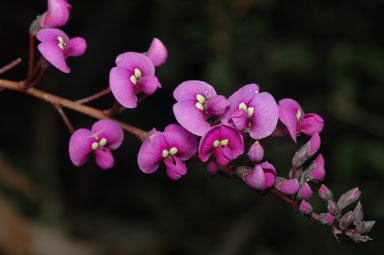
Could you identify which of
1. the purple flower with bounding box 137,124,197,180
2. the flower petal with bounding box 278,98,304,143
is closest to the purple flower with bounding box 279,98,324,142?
the flower petal with bounding box 278,98,304,143

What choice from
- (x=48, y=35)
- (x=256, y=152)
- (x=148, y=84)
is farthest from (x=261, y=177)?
(x=48, y=35)

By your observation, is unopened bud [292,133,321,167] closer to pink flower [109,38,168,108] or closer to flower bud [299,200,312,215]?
flower bud [299,200,312,215]

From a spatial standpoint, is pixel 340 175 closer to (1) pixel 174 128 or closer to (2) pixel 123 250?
(2) pixel 123 250

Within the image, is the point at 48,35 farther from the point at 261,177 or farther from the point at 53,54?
the point at 261,177

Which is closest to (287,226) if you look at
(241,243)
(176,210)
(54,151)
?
(241,243)

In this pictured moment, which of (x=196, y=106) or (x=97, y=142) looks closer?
(x=196, y=106)

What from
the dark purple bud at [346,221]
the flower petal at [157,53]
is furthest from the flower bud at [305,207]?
the flower petal at [157,53]
